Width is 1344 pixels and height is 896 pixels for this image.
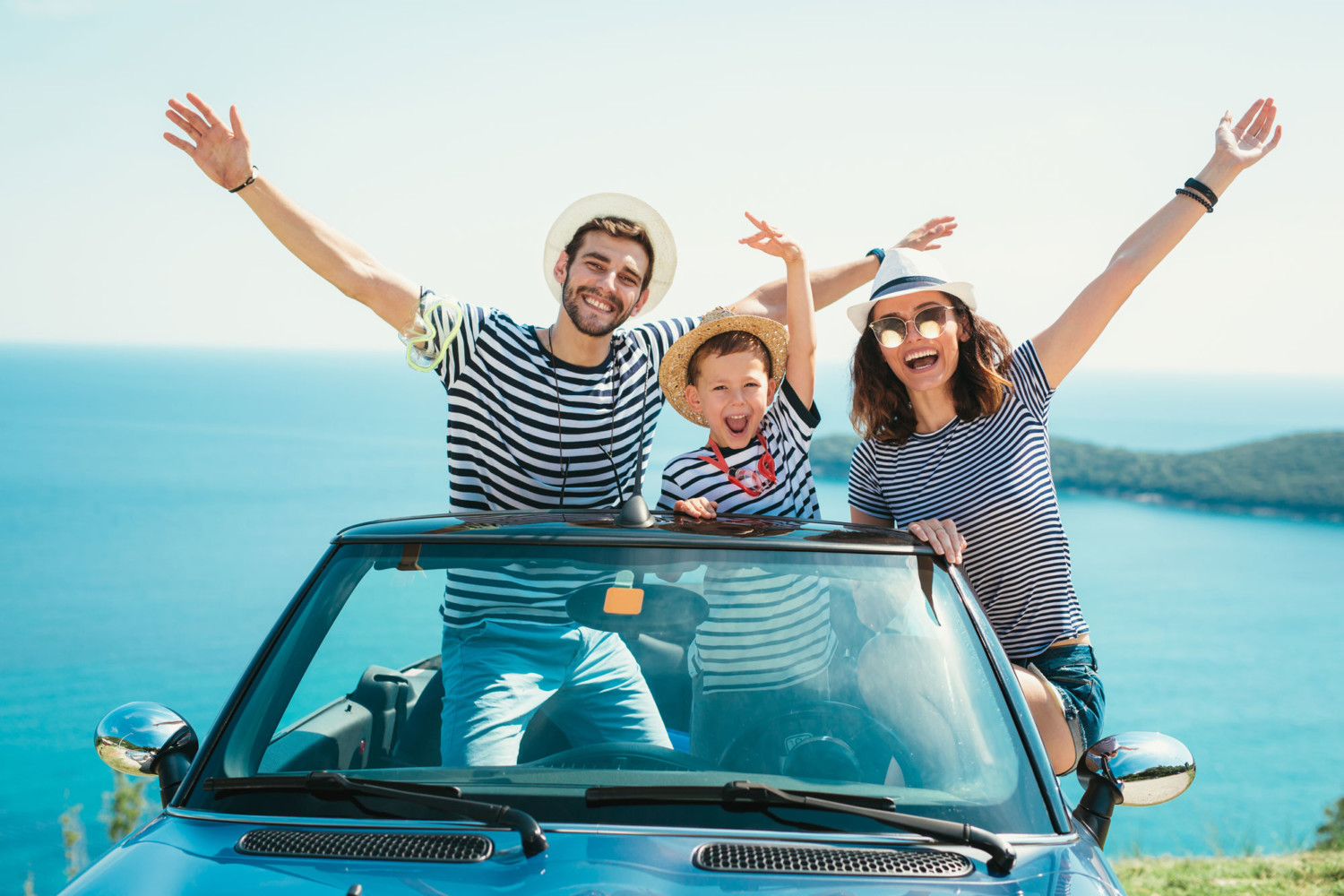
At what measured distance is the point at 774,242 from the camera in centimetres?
384

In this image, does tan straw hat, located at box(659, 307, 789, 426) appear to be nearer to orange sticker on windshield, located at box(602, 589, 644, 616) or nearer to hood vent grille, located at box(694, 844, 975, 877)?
orange sticker on windshield, located at box(602, 589, 644, 616)

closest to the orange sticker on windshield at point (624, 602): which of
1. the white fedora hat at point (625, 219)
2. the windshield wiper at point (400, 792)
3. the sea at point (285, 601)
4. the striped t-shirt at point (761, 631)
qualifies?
the striped t-shirt at point (761, 631)


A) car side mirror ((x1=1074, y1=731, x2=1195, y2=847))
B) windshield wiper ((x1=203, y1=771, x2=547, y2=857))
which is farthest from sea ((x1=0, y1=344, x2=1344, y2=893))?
windshield wiper ((x1=203, y1=771, x2=547, y2=857))

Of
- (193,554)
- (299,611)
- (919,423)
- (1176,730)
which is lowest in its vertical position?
(1176,730)

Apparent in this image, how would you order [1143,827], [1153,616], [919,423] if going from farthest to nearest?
[1153,616], [1143,827], [919,423]

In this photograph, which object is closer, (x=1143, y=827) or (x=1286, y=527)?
(x=1143, y=827)

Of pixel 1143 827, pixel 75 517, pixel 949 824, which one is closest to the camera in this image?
pixel 949 824

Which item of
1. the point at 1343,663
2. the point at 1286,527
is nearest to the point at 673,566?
the point at 1343,663

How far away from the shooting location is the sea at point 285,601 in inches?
2002

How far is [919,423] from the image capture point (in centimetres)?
356

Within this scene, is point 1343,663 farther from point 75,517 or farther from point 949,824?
point 75,517

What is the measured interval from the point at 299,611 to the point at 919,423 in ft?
7.12

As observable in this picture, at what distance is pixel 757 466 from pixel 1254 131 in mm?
2198

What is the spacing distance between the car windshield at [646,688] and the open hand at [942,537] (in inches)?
1.9
